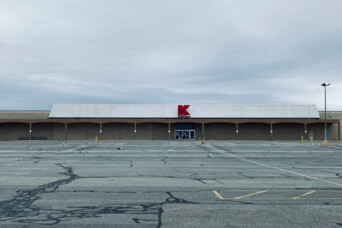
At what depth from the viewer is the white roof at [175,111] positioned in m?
63.8

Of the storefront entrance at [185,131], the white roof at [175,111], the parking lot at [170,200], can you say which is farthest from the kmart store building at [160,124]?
the parking lot at [170,200]

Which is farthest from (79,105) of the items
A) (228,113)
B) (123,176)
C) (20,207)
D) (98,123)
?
(20,207)

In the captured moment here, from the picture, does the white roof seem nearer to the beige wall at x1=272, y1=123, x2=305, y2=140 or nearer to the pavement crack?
the beige wall at x1=272, y1=123, x2=305, y2=140

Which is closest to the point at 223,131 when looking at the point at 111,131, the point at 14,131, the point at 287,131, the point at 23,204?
the point at 287,131

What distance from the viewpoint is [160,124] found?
64.2m

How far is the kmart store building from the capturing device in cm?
6359

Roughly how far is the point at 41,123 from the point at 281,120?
152 ft

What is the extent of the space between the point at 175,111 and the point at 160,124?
3.94 metres

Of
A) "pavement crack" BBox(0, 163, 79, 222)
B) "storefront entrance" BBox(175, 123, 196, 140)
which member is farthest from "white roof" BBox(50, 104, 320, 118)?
"pavement crack" BBox(0, 163, 79, 222)

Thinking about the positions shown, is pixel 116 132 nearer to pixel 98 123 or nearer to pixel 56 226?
pixel 98 123

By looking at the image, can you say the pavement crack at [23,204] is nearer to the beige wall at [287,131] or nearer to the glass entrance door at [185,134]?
the glass entrance door at [185,134]

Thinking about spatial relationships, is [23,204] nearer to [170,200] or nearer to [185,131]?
[170,200]

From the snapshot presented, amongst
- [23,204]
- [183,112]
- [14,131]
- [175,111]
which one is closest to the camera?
[23,204]

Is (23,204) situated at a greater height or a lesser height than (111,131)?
lesser
